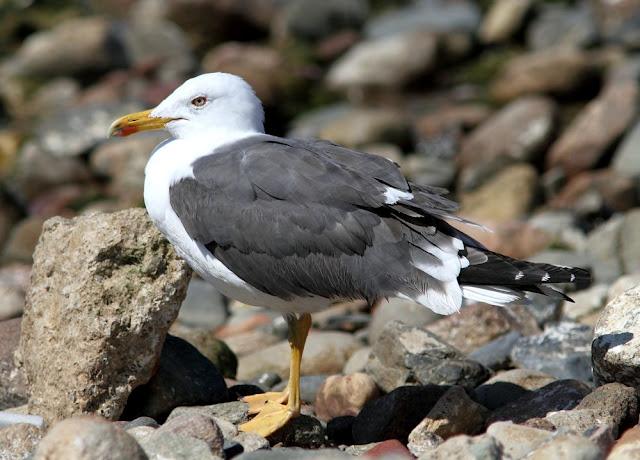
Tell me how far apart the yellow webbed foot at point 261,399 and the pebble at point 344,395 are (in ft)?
1.73

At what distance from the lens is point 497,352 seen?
27.1 ft

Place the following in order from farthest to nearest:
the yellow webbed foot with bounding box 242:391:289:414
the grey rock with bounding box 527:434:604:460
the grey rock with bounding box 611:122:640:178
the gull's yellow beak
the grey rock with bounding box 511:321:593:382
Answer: the grey rock with bounding box 611:122:640:178
the grey rock with bounding box 511:321:593:382
the gull's yellow beak
the yellow webbed foot with bounding box 242:391:289:414
the grey rock with bounding box 527:434:604:460

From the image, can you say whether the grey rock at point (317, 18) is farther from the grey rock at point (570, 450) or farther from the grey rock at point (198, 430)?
→ the grey rock at point (570, 450)

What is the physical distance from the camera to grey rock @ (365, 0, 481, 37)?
21.3 metres

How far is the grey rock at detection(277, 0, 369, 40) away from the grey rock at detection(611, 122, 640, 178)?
28.0 feet

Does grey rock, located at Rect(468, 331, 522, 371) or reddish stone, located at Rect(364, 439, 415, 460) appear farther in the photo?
grey rock, located at Rect(468, 331, 522, 371)

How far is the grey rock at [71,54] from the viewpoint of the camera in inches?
818

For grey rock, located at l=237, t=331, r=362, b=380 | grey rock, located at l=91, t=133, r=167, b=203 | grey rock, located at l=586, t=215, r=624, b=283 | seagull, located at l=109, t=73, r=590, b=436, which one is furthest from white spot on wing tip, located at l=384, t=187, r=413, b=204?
grey rock, located at l=91, t=133, r=167, b=203

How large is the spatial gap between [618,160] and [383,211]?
29.3 feet

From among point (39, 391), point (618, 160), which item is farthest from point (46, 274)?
point (618, 160)

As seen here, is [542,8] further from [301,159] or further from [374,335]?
[301,159]

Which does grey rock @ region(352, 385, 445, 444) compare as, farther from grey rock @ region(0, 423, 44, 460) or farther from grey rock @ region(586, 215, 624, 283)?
grey rock @ region(586, 215, 624, 283)

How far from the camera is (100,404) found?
6688 mm

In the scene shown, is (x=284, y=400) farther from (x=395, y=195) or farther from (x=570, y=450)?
(x=570, y=450)
